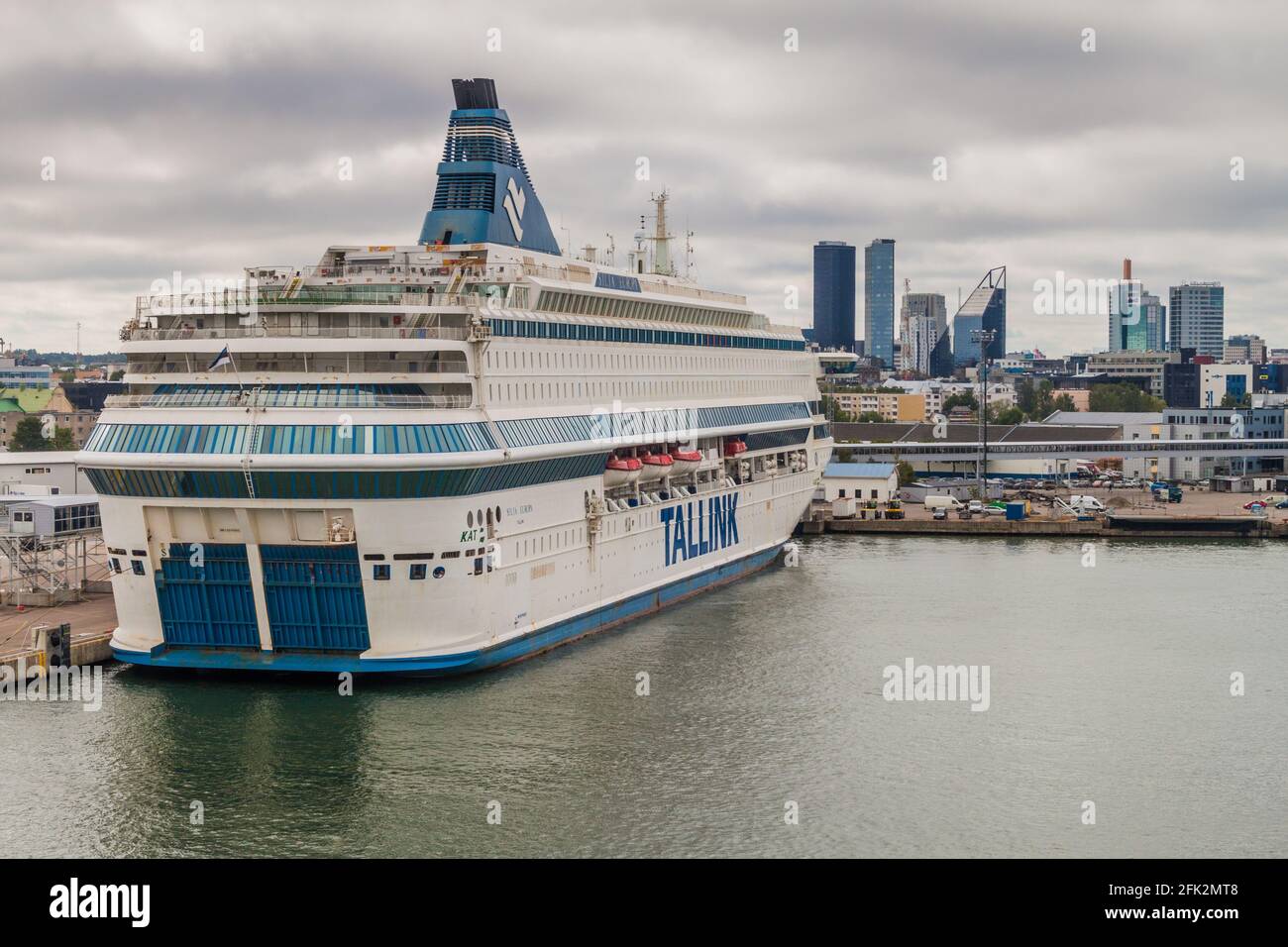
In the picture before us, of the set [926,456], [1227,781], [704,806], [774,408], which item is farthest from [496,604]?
[926,456]

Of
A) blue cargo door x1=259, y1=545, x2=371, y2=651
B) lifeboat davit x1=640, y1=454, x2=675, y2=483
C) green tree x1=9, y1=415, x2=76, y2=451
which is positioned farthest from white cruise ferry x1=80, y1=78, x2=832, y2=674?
green tree x1=9, y1=415, x2=76, y2=451

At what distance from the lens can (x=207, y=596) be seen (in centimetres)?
3256

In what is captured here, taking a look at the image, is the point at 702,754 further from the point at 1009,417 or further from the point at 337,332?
the point at 1009,417

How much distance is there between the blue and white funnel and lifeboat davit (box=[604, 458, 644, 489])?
250 inches

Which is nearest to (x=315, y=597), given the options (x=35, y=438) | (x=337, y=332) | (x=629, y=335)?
(x=337, y=332)

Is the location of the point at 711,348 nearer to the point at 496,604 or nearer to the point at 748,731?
the point at 496,604

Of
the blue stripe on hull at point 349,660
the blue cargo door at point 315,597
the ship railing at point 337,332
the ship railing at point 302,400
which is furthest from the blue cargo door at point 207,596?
the ship railing at point 337,332

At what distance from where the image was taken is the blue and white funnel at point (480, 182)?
40.2 meters

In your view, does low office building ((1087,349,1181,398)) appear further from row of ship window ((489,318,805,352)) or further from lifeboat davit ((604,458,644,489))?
lifeboat davit ((604,458,644,489))

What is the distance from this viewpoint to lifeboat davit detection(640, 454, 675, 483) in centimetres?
4297

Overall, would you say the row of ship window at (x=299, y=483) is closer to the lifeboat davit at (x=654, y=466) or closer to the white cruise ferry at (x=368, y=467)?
the white cruise ferry at (x=368, y=467)

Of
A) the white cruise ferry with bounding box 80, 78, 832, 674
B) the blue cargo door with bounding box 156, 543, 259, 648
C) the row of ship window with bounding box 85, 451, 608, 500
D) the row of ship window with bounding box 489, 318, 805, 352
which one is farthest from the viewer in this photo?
the row of ship window with bounding box 489, 318, 805, 352

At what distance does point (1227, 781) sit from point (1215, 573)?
Result: 90.9 feet

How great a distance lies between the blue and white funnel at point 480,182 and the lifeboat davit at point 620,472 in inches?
250
